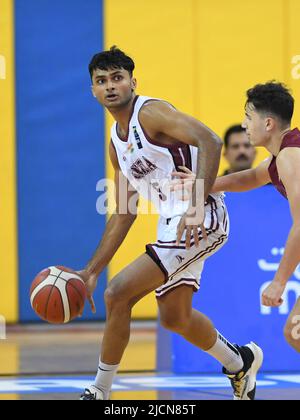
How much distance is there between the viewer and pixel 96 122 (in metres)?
12.5

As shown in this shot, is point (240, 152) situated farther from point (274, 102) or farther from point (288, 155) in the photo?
point (288, 155)

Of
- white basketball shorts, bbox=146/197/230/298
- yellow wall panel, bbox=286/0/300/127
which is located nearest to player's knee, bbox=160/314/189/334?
white basketball shorts, bbox=146/197/230/298

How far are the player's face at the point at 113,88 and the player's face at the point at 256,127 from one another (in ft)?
2.66

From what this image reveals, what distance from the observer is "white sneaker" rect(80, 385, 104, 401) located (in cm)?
574

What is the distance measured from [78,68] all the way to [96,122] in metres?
0.73

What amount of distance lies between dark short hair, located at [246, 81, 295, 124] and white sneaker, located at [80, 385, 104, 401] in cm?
191

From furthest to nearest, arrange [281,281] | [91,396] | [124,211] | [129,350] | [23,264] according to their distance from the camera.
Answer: [23,264]
[129,350]
[124,211]
[91,396]
[281,281]

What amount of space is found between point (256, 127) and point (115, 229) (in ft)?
3.95

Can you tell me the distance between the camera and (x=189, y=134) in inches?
223

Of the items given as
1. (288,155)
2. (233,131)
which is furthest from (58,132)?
(288,155)

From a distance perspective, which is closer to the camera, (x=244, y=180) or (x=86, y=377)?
(x=244, y=180)

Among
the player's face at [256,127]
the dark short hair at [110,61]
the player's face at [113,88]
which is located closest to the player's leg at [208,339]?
the player's face at [256,127]

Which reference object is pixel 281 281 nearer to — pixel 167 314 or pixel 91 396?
pixel 167 314
